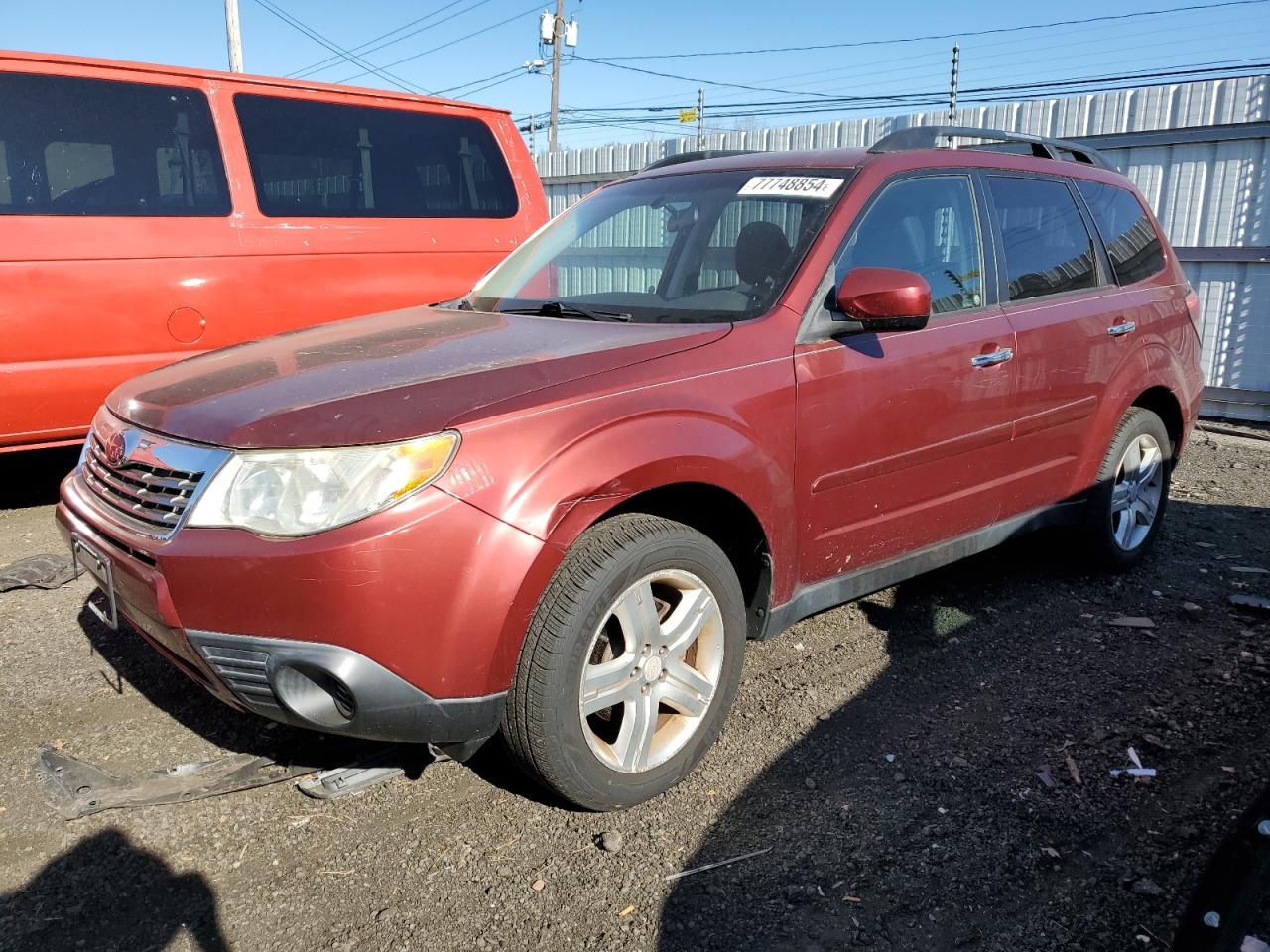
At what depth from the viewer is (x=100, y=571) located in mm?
2656

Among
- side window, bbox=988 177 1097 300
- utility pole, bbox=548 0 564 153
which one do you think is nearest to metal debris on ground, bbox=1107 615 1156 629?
side window, bbox=988 177 1097 300

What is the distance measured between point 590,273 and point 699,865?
2.17 metres

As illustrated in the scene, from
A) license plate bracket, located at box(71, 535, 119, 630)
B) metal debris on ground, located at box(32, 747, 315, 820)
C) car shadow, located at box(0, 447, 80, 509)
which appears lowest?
car shadow, located at box(0, 447, 80, 509)

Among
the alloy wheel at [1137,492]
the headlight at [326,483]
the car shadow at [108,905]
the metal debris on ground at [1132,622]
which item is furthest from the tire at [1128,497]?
the car shadow at [108,905]

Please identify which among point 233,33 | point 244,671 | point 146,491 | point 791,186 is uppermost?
point 233,33

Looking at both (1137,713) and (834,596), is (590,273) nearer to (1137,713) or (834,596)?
(834,596)

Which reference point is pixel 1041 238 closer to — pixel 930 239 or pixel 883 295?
pixel 930 239

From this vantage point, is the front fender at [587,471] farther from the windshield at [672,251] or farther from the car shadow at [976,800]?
the car shadow at [976,800]

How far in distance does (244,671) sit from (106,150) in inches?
141

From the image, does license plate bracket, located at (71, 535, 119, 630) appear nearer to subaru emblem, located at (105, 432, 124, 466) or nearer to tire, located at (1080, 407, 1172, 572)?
subaru emblem, located at (105, 432, 124, 466)

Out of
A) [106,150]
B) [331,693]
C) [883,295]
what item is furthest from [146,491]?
[106,150]

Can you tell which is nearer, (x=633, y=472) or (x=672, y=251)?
(x=633, y=472)

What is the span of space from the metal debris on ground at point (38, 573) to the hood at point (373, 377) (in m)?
1.68

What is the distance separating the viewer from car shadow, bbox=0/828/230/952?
221cm
